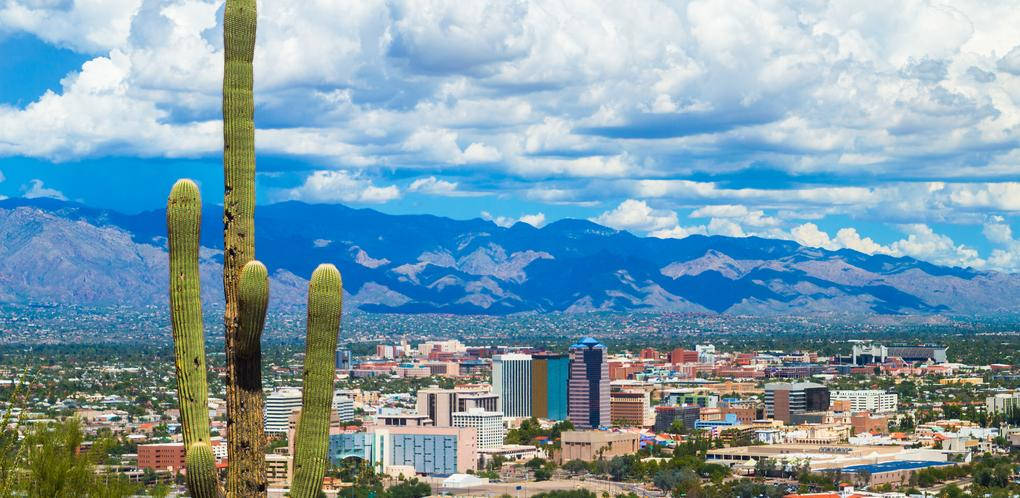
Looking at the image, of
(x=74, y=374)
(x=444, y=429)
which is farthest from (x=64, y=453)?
(x=74, y=374)

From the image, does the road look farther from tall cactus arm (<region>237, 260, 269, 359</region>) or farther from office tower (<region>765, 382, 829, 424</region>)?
tall cactus arm (<region>237, 260, 269, 359</region>)

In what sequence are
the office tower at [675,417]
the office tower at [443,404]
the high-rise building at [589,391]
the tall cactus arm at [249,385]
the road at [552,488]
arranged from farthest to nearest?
1. the high-rise building at [589,391]
2. the office tower at [675,417]
3. the office tower at [443,404]
4. the road at [552,488]
5. the tall cactus arm at [249,385]

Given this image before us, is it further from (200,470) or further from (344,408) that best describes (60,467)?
(344,408)

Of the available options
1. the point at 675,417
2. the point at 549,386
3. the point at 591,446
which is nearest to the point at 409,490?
the point at 591,446

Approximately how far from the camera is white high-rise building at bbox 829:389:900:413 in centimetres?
14606

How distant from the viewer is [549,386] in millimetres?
147750

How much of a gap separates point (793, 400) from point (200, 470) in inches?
4929

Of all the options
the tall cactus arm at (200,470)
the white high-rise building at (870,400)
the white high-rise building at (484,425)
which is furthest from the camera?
the white high-rise building at (870,400)

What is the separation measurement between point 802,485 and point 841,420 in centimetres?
4120

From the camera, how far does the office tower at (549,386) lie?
5782 inches

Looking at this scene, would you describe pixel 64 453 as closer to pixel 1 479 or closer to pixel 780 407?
pixel 1 479

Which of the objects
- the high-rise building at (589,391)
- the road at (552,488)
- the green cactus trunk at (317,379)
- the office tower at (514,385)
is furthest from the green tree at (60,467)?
the office tower at (514,385)

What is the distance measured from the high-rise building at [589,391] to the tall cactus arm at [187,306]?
386ft

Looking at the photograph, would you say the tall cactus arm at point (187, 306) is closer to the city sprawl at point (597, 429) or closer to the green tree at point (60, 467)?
the green tree at point (60, 467)
